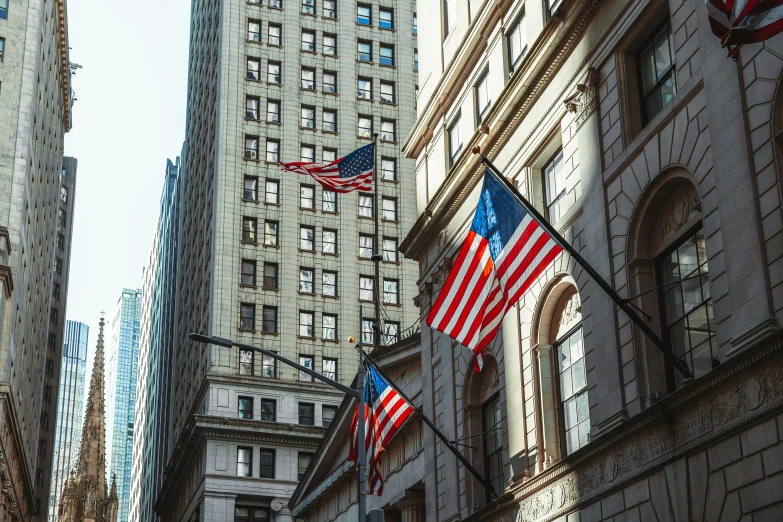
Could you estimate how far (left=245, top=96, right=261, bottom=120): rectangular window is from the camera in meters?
86.3

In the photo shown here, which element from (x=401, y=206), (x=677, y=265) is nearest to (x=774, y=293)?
(x=677, y=265)

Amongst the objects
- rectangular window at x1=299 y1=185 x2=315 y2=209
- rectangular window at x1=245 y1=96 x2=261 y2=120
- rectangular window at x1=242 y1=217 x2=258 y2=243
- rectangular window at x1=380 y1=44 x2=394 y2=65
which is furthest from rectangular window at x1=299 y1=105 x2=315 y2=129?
rectangular window at x1=242 y1=217 x2=258 y2=243

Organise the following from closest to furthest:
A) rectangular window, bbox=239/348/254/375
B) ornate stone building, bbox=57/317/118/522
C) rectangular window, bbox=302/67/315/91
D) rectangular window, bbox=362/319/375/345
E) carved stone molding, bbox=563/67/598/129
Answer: carved stone molding, bbox=563/67/598/129 < rectangular window, bbox=239/348/254/375 < rectangular window, bbox=362/319/375/345 < rectangular window, bbox=302/67/315/91 < ornate stone building, bbox=57/317/118/522

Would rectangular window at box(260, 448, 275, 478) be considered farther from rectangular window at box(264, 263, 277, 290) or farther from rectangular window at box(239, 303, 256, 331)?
rectangular window at box(264, 263, 277, 290)

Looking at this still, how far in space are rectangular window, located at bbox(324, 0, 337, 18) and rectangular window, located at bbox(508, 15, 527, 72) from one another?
2447 inches

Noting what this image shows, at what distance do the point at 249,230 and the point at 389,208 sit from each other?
1104 centimetres

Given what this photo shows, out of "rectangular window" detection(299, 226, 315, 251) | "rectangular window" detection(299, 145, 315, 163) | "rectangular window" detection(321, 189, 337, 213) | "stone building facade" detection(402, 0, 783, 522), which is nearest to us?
"stone building facade" detection(402, 0, 783, 522)

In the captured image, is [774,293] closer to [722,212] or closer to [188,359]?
[722,212]

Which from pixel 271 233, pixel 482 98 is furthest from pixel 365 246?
pixel 482 98

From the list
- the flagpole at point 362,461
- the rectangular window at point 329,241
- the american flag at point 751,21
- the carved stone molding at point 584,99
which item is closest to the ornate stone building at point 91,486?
the rectangular window at point 329,241

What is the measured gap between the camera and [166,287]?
5212 inches

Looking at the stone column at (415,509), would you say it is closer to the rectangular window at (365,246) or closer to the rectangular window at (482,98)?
the rectangular window at (482,98)

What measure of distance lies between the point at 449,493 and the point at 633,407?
11.2 meters

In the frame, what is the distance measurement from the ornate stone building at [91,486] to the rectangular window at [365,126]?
73.6m
